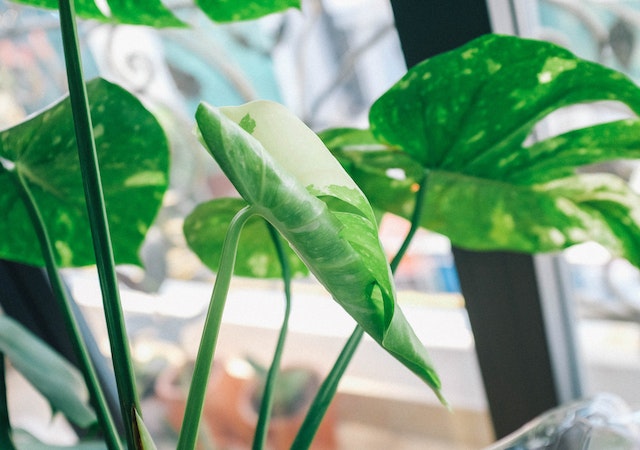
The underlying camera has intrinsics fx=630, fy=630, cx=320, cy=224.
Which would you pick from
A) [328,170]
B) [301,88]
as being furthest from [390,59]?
[328,170]

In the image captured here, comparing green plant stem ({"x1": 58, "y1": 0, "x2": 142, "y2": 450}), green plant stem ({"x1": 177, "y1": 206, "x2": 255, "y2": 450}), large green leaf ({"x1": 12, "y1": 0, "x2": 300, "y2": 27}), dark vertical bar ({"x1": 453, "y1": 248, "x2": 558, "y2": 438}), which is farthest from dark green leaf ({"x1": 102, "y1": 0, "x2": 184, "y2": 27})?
dark vertical bar ({"x1": 453, "y1": 248, "x2": 558, "y2": 438})

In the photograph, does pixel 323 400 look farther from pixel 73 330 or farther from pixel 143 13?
pixel 143 13

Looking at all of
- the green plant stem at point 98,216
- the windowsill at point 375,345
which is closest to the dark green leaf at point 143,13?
the green plant stem at point 98,216

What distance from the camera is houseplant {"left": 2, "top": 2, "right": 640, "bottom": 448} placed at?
0.79ft

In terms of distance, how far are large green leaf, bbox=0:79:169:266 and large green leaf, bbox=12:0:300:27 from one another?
51 mm

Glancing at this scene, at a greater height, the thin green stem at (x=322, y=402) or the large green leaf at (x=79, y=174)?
the large green leaf at (x=79, y=174)

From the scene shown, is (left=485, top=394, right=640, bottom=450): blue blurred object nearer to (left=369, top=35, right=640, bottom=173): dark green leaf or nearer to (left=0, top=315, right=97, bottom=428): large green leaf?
(left=369, top=35, right=640, bottom=173): dark green leaf

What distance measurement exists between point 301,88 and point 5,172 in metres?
0.47

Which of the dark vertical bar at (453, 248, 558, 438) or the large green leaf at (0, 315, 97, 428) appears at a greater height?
the large green leaf at (0, 315, 97, 428)

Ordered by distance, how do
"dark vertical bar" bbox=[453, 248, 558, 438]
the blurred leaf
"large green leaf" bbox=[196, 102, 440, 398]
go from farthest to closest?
"dark vertical bar" bbox=[453, 248, 558, 438] → the blurred leaf → "large green leaf" bbox=[196, 102, 440, 398]

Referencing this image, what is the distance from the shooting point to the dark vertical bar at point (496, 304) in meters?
0.53

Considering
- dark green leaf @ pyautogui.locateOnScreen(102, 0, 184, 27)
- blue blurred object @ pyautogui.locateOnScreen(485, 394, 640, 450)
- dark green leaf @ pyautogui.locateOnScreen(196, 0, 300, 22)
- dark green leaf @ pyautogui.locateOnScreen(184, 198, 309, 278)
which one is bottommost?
blue blurred object @ pyautogui.locateOnScreen(485, 394, 640, 450)

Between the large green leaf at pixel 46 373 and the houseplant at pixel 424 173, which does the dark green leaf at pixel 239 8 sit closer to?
A: the houseplant at pixel 424 173

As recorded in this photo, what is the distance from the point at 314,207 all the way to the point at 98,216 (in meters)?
0.14
